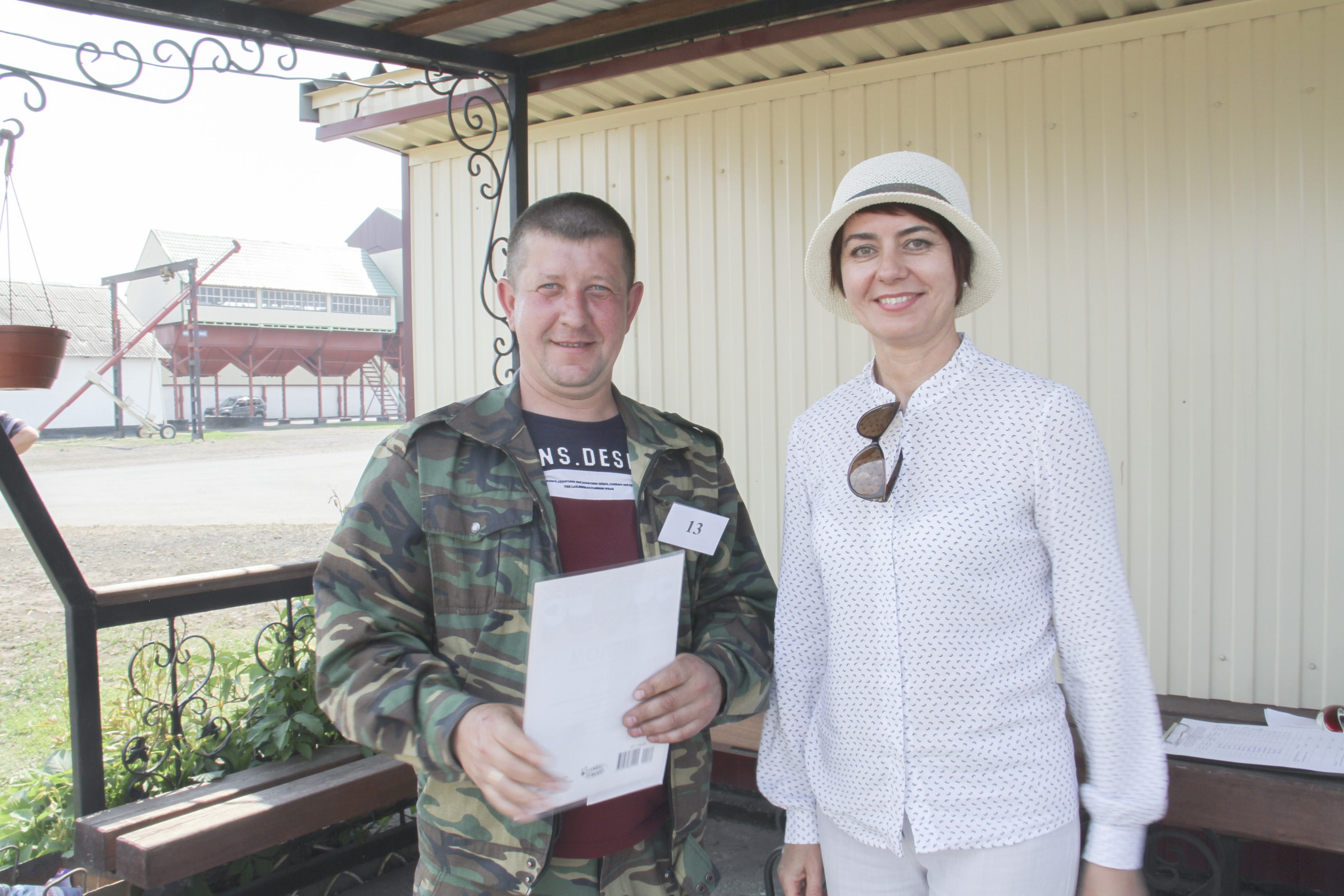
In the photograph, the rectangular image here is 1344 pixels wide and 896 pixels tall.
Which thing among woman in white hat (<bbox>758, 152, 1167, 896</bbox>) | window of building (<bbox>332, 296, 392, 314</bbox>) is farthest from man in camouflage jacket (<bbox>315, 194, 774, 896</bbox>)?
window of building (<bbox>332, 296, 392, 314</bbox>)

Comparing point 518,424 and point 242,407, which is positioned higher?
point 242,407

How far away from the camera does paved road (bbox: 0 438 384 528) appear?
537 inches

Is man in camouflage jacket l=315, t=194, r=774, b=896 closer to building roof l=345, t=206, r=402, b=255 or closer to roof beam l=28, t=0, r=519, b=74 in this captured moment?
roof beam l=28, t=0, r=519, b=74

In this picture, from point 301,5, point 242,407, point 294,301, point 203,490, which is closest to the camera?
point 301,5

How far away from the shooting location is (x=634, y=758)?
1488mm

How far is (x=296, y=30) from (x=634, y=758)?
232 cm

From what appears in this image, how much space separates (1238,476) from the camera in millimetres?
3516

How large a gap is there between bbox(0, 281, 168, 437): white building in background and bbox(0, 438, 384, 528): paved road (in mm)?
1491

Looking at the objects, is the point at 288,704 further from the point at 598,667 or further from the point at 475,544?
the point at 598,667

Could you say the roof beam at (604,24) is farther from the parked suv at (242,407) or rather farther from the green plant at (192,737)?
the parked suv at (242,407)

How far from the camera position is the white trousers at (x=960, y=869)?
1.42 meters

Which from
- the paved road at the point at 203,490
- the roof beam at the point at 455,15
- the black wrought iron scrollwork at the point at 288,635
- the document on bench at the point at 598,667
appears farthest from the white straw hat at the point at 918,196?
the paved road at the point at 203,490

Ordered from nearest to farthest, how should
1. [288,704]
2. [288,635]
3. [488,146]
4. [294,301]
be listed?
[488,146] → [288,704] → [288,635] → [294,301]

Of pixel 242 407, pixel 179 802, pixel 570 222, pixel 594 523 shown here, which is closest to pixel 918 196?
pixel 570 222
